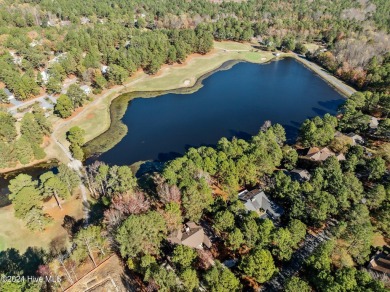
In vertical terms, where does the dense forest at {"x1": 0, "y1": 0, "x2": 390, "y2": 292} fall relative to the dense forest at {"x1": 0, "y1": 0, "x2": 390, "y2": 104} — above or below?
below

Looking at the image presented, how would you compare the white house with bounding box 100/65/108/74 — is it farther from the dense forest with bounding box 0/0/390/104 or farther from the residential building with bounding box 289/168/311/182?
the residential building with bounding box 289/168/311/182

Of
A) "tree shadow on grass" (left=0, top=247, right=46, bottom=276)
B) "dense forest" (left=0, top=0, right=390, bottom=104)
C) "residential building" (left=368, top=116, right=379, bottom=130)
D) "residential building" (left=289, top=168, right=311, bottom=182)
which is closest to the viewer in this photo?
"tree shadow on grass" (left=0, top=247, right=46, bottom=276)

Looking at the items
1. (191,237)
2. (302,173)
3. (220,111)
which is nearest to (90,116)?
(220,111)

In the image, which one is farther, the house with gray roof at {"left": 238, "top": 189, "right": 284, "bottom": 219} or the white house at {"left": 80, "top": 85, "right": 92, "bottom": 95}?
the white house at {"left": 80, "top": 85, "right": 92, "bottom": 95}

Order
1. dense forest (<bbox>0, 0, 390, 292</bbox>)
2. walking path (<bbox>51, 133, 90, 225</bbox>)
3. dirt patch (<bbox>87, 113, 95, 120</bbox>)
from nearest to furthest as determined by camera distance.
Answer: dense forest (<bbox>0, 0, 390, 292</bbox>), walking path (<bbox>51, 133, 90, 225</bbox>), dirt patch (<bbox>87, 113, 95, 120</bbox>)

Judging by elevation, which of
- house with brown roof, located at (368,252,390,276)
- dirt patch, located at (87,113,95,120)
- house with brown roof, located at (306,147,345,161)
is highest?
house with brown roof, located at (306,147,345,161)

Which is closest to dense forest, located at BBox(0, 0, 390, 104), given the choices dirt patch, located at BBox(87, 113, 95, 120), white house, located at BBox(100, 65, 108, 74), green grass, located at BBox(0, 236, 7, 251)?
white house, located at BBox(100, 65, 108, 74)

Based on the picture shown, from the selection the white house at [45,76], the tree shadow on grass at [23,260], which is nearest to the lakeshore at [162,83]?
the white house at [45,76]

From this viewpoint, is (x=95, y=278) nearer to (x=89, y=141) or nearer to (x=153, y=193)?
(x=153, y=193)
